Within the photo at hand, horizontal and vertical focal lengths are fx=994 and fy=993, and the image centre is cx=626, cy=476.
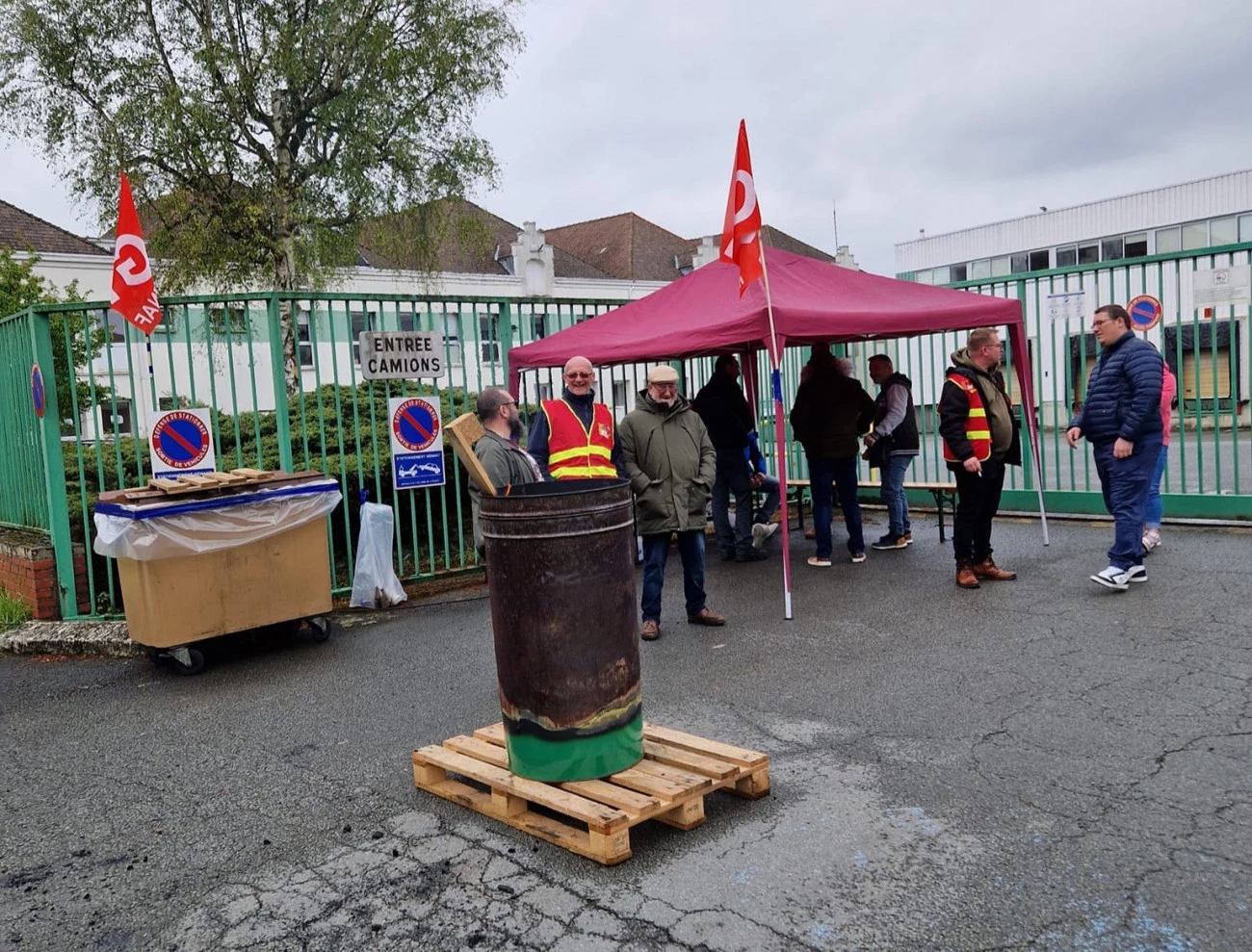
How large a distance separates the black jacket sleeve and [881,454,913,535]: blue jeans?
1863 millimetres

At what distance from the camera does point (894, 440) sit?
936 centimetres

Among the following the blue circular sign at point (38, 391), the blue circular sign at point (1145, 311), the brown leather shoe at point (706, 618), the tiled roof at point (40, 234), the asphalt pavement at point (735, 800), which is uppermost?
the tiled roof at point (40, 234)

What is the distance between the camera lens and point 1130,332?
6.91 meters

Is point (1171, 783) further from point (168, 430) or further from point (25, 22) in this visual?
point (25, 22)

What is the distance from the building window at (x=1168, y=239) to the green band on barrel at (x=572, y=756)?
1229 inches

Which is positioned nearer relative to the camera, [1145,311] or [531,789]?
[531,789]

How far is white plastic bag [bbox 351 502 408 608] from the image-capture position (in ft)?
25.8

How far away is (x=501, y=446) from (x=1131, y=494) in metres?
4.32

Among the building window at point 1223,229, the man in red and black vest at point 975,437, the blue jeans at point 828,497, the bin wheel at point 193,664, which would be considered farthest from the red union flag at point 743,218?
the building window at point 1223,229

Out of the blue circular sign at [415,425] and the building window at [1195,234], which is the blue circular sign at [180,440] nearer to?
the blue circular sign at [415,425]

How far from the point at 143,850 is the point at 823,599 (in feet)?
16.3

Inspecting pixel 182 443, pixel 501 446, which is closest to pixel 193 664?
pixel 182 443

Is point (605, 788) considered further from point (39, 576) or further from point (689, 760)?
point (39, 576)

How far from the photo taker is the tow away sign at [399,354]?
317 inches
